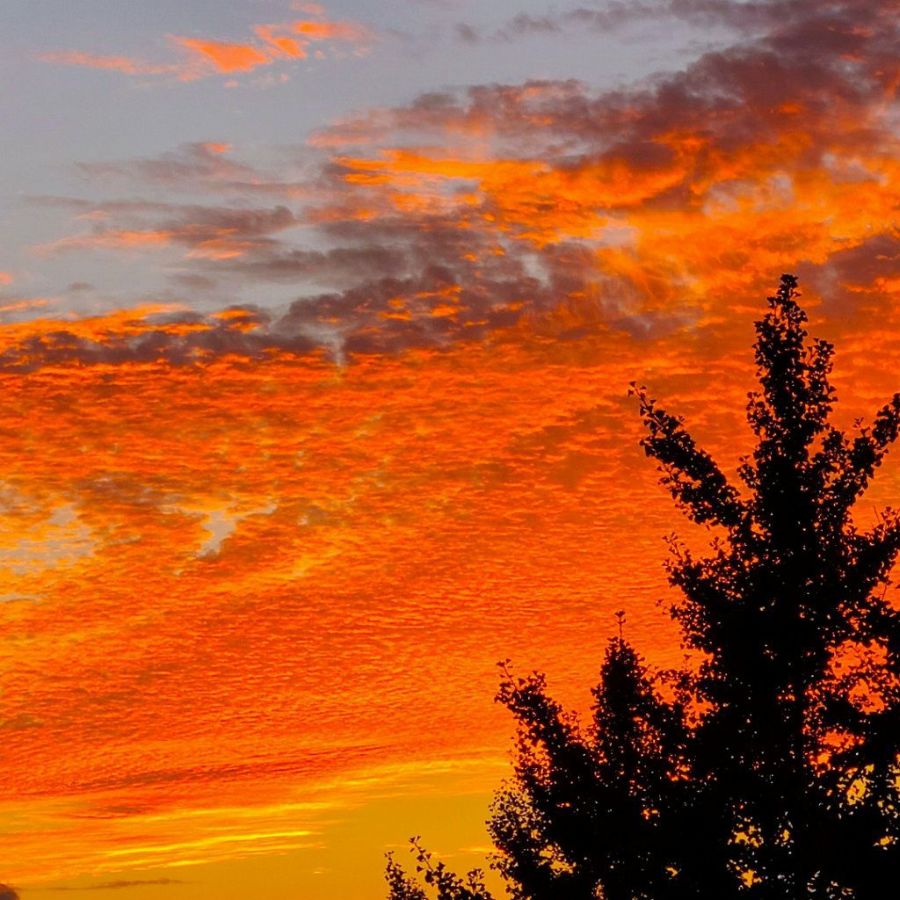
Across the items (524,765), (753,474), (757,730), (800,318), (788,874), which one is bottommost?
(788,874)

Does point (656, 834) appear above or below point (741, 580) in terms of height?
below

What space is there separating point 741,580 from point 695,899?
650 centimetres

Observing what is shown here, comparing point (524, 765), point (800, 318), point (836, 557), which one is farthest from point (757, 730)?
point (524, 765)

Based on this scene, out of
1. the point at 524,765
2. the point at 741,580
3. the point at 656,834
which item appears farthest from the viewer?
the point at 524,765

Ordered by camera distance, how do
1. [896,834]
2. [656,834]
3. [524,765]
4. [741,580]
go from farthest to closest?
[524,765]
[656,834]
[741,580]
[896,834]

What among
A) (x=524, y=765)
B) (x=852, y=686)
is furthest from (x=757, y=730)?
(x=524, y=765)

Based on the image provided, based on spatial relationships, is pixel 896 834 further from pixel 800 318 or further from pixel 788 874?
pixel 800 318

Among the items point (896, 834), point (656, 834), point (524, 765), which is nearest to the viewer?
point (896, 834)

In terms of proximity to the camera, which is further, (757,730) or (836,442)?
(836,442)

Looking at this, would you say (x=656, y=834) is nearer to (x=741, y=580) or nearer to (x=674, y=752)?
(x=674, y=752)

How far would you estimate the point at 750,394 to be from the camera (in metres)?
27.6

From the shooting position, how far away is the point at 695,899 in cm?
2798

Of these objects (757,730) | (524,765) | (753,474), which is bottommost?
(757,730)

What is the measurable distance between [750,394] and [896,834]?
8.44m
